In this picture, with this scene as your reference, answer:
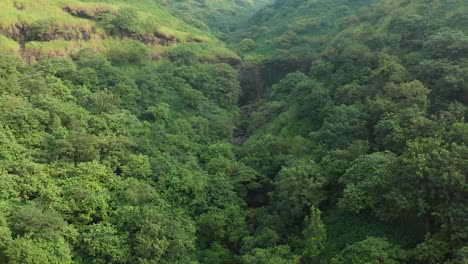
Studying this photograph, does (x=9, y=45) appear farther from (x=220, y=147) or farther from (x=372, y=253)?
(x=372, y=253)

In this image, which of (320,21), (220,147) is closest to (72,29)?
(220,147)

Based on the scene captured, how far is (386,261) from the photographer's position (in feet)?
72.0

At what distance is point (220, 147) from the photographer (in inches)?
1529

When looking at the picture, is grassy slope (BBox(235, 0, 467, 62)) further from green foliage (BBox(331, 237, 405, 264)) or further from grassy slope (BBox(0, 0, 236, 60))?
green foliage (BBox(331, 237, 405, 264))

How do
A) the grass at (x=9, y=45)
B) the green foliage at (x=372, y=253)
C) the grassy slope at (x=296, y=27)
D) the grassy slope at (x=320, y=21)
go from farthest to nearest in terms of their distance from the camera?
the grassy slope at (x=296, y=27) → the grassy slope at (x=320, y=21) → the grass at (x=9, y=45) → the green foliage at (x=372, y=253)

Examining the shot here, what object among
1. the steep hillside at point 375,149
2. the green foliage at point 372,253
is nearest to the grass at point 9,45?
the steep hillside at point 375,149

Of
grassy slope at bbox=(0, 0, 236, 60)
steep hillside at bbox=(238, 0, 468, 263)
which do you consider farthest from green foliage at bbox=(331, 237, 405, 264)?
grassy slope at bbox=(0, 0, 236, 60)

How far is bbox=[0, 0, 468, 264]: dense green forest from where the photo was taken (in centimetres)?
2338

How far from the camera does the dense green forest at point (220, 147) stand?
2338 cm

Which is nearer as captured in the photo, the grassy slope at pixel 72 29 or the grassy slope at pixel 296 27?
the grassy slope at pixel 72 29

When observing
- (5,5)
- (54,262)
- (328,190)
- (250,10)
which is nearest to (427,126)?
(328,190)

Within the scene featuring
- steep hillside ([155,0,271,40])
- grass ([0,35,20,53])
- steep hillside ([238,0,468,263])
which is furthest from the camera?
steep hillside ([155,0,271,40])

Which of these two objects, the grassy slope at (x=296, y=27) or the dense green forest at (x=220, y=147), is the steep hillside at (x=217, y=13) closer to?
the grassy slope at (x=296, y=27)

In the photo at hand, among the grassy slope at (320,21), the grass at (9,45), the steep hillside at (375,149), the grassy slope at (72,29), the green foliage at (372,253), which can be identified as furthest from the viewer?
the grassy slope at (320,21)
